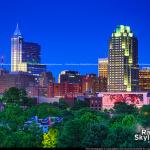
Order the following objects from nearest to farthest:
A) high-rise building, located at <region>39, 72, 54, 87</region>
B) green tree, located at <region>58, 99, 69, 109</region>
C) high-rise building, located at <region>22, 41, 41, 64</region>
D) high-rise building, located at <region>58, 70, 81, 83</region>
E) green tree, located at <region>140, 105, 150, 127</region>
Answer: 1. high-rise building, located at <region>22, 41, 41, 64</region>
2. green tree, located at <region>140, 105, 150, 127</region>
3. high-rise building, located at <region>39, 72, 54, 87</region>
4. high-rise building, located at <region>58, 70, 81, 83</region>
5. green tree, located at <region>58, 99, 69, 109</region>

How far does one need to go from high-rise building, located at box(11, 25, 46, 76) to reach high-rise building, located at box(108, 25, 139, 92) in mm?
572

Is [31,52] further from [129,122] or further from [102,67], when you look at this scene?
[129,122]

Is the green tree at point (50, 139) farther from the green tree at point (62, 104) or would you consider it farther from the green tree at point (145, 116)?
the green tree at point (62, 104)

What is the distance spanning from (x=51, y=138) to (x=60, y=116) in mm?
1311

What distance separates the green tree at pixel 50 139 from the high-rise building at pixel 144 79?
2.70ft

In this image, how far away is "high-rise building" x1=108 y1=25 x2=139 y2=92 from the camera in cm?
477

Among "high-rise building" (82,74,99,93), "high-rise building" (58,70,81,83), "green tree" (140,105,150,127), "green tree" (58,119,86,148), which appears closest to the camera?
"green tree" (58,119,86,148)

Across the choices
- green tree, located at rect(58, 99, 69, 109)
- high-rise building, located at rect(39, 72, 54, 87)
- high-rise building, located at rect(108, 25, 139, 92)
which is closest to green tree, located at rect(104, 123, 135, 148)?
high-rise building, located at rect(108, 25, 139, 92)

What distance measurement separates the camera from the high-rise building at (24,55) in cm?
478

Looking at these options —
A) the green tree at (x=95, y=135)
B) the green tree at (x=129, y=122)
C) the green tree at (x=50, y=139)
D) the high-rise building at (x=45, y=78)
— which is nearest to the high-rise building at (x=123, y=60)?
the green tree at (x=129, y=122)

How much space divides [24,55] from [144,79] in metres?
1.03

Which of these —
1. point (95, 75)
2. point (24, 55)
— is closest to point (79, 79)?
point (95, 75)

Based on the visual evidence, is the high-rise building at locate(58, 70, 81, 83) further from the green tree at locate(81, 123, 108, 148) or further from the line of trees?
the green tree at locate(81, 123, 108, 148)

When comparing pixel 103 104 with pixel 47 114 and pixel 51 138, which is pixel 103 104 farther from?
pixel 51 138
